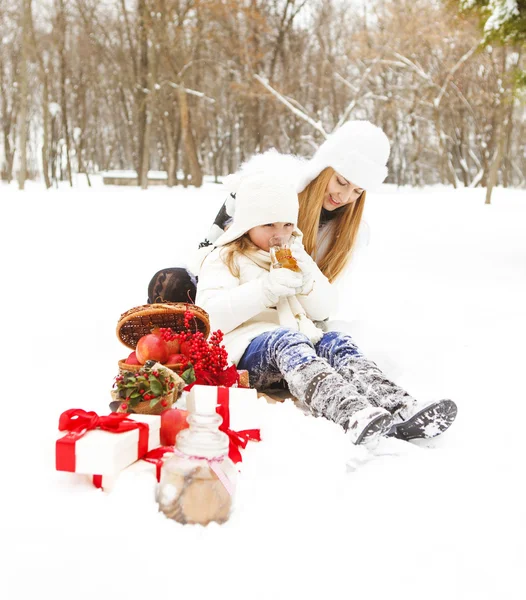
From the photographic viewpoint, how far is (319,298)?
3.22 m

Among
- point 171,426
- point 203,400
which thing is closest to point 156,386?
point 171,426

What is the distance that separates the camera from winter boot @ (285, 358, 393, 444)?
2.28 meters

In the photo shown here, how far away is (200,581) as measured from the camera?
1564mm

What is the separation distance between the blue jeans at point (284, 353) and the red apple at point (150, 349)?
403mm

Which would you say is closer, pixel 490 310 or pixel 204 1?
pixel 490 310

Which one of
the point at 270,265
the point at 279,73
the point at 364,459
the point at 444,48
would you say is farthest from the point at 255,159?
the point at 444,48

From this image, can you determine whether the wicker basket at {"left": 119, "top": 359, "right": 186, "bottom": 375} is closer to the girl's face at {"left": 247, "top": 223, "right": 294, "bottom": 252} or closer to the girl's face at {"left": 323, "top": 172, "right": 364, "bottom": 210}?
the girl's face at {"left": 247, "top": 223, "right": 294, "bottom": 252}

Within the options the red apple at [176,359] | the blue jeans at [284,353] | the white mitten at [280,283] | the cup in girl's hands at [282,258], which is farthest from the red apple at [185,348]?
the cup in girl's hands at [282,258]

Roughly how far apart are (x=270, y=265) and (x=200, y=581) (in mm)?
1817

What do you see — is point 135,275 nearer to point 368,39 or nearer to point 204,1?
point 204,1

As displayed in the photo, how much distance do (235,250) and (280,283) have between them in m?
0.41

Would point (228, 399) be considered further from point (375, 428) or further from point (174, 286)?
point (174, 286)

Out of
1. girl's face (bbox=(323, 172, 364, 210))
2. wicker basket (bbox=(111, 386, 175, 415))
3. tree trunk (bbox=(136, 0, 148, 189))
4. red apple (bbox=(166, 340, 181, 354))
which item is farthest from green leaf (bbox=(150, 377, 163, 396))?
tree trunk (bbox=(136, 0, 148, 189))

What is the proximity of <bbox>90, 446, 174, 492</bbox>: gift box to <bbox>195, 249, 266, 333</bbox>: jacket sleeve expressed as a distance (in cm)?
95
